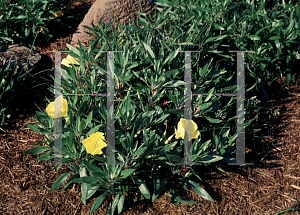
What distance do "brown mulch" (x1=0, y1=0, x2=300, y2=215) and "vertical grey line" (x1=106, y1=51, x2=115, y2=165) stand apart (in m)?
0.44

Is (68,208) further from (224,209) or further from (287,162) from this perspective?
(287,162)

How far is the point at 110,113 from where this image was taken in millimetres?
2211

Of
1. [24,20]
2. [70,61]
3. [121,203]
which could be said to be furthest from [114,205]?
[24,20]

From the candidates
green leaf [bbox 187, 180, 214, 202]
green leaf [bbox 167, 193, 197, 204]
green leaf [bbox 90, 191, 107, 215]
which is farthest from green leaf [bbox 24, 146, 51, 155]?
green leaf [bbox 187, 180, 214, 202]

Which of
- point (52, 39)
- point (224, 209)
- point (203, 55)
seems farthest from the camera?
point (52, 39)

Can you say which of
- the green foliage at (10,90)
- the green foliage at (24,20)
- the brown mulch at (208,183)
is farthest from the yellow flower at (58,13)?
the brown mulch at (208,183)

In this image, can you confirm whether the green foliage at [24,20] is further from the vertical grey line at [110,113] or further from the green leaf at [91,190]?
Result: the green leaf at [91,190]

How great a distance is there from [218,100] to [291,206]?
106cm

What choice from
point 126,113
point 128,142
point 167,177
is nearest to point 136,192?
point 167,177

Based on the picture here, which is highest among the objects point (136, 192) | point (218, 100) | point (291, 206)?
point (218, 100)

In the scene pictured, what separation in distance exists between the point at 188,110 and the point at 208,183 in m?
0.63

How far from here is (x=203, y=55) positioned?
2926mm

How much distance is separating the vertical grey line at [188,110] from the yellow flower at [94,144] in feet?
2.02

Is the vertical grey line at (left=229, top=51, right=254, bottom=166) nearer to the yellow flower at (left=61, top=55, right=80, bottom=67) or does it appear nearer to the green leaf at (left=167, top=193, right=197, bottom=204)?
the green leaf at (left=167, top=193, right=197, bottom=204)
